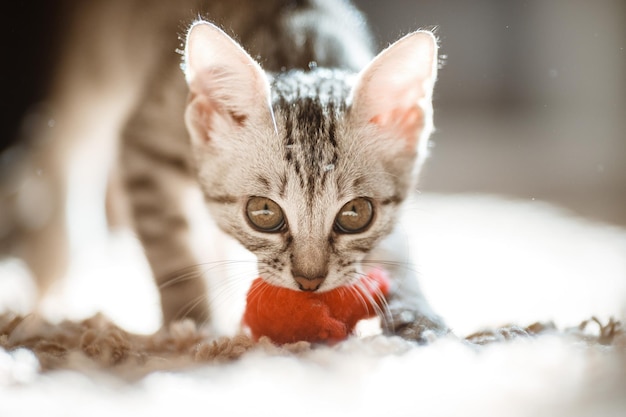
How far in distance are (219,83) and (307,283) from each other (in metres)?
0.36

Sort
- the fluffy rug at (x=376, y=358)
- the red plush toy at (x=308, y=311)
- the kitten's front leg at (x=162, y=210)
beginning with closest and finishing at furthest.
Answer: the fluffy rug at (x=376, y=358)
the red plush toy at (x=308, y=311)
the kitten's front leg at (x=162, y=210)

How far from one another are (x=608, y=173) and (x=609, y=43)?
0.24 metres

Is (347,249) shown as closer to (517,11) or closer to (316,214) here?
(316,214)

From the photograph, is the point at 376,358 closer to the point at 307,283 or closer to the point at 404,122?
the point at 307,283

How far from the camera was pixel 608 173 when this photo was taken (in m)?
1.10

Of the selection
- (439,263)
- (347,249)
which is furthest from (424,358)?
(439,263)

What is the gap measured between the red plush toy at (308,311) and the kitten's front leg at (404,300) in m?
0.04

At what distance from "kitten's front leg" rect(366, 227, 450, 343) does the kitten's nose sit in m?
0.12

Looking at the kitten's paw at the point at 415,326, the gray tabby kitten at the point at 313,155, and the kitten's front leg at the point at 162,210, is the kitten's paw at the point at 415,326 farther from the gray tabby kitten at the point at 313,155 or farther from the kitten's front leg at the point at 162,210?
the kitten's front leg at the point at 162,210

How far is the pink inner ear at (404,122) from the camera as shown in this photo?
1.01 metres

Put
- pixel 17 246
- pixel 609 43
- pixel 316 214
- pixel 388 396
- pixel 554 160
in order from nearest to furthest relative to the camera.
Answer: pixel 388 396
pixel 316 214
pixel 609 43
pixel 554 160
pixel 17 246

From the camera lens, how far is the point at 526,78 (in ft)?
3.80

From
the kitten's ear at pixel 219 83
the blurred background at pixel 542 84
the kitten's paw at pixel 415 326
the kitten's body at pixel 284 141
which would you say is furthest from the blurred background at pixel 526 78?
the kitten's paw at pixel 415 326

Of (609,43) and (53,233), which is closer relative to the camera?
(609,43)
